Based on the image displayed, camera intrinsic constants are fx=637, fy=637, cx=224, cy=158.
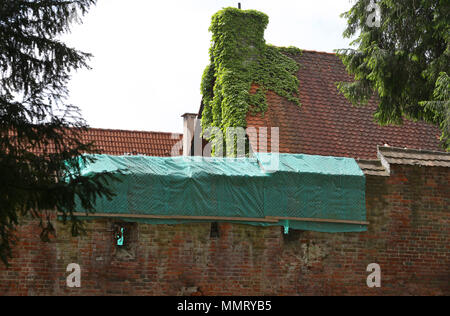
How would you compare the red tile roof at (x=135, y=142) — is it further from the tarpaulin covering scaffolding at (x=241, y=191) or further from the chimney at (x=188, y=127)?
the tarpaulin covering scaffolding at (x=241, y=191)

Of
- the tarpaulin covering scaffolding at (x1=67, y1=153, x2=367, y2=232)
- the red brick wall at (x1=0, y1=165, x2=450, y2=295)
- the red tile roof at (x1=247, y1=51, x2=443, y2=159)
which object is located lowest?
the red brick wall at (x1=0, y1=165, x2=450, y2=295)

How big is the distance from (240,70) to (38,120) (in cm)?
1070

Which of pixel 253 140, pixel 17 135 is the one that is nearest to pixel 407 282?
pixel 253 140

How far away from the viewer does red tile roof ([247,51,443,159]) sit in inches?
705

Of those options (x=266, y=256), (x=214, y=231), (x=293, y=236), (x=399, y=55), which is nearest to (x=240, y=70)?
(x=399, y=55)

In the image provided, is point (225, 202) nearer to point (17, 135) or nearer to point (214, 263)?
point (214, 263)

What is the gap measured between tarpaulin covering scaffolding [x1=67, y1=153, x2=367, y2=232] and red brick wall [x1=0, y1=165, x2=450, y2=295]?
262 mm

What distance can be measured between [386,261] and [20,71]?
332 inches

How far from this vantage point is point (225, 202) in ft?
41.4

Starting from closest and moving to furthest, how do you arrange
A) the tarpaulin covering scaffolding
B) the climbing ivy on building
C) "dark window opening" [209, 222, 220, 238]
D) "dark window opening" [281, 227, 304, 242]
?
the tarpaulin covering scaffolding < "dark window opening" [209, 222, 220, 238] < "dark window opening" [281, 227, 304, 242] < the climbing ivy on building

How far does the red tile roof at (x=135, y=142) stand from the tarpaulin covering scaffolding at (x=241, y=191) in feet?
47.2

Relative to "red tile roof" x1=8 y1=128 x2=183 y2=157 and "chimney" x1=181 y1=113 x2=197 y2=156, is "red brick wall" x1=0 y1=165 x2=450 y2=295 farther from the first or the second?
"red tile roof" x1=8 y1=128 x2=183 y2=157

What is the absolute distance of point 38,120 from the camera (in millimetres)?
8461

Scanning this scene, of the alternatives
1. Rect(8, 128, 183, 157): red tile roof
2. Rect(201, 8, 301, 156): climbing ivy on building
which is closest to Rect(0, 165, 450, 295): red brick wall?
Rect(201, 8, 301, 156): climbing ivy on building
